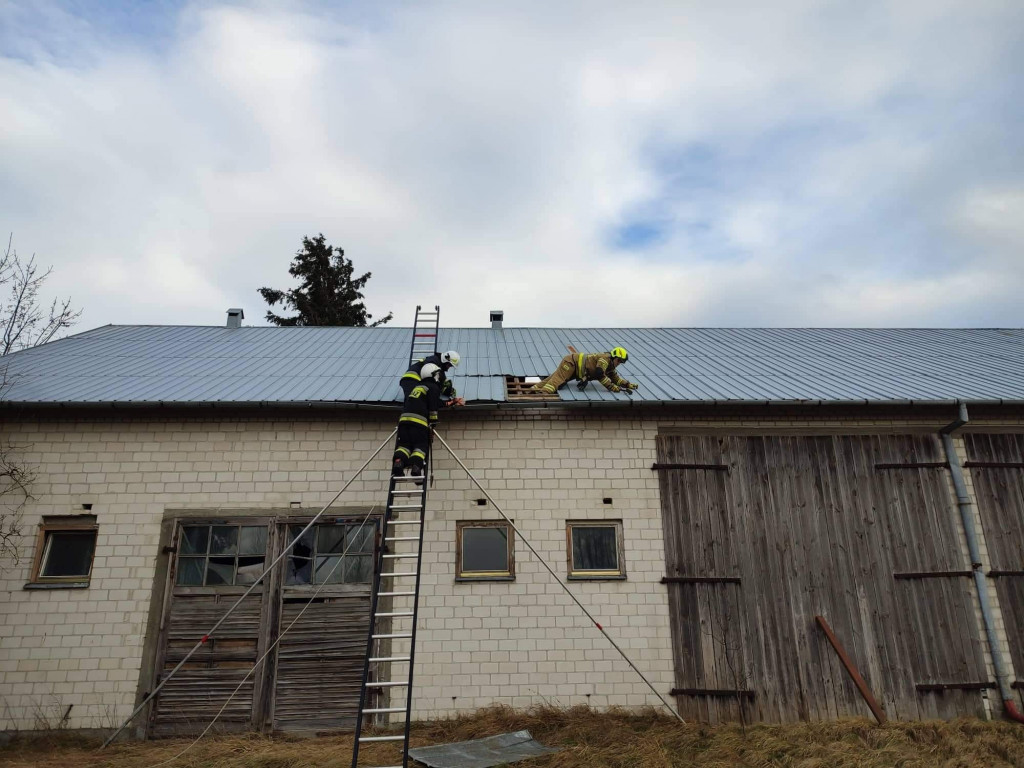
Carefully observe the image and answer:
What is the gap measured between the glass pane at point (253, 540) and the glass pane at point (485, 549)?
2509 millimetres

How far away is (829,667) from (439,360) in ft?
20.2

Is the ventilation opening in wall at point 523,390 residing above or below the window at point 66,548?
above

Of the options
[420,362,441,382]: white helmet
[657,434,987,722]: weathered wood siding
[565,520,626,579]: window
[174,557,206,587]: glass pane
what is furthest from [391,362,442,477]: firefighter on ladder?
[657,434,987,722]: weathered wood siding

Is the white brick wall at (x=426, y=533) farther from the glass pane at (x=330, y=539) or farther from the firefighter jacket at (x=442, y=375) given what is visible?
the firefighter jacket at (x=442, y=375)

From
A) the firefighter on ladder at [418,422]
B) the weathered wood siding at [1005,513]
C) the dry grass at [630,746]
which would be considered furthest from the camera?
the weathered wood siding at [1005,513]

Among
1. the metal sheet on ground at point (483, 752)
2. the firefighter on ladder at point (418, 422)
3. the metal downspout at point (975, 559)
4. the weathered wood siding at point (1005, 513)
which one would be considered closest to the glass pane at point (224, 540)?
the firefighter on ladder at point (418, 422)

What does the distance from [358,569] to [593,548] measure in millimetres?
2956

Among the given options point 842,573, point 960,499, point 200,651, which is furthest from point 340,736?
point 960,499

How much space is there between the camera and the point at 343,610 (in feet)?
28.2

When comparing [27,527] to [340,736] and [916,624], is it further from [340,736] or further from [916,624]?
[916,624]

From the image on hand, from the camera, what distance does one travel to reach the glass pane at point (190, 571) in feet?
28.6

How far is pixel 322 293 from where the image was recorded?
28.5 metres

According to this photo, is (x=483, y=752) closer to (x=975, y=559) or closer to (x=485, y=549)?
(x=485, y=549)

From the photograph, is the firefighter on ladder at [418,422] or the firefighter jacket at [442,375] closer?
the firefighter on ladder at [418,422]
